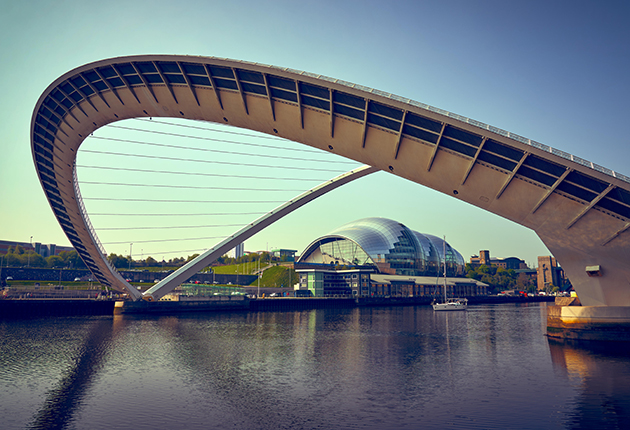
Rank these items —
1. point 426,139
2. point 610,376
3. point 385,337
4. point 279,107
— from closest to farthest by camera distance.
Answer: point 610,376 < point 426,139 < point 279,107 < point 385,337

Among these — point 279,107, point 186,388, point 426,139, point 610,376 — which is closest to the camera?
point 186,388

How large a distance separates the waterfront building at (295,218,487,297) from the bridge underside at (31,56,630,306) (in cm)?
8552

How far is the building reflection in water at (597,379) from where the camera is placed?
46.1 feet

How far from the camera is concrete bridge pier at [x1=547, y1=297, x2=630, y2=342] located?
27359 mm

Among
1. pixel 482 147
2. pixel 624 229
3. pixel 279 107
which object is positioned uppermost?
pixel 279 107

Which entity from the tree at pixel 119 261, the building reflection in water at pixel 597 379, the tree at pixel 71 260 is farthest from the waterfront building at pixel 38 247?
the building reflection in water at pixel 597 379

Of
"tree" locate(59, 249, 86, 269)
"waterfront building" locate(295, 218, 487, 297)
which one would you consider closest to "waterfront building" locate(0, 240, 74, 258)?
"tree" locate(59, 249, 86, 269)

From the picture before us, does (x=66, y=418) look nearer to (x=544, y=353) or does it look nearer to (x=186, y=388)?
(x=186, y=388)

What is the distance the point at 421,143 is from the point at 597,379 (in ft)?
51.8

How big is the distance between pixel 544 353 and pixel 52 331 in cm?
4185

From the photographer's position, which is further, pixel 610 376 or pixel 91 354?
pixel 91 354

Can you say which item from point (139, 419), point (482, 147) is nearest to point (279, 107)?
point (482, 147)

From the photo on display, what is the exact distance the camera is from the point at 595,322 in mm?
28266

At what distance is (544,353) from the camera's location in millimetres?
27703
